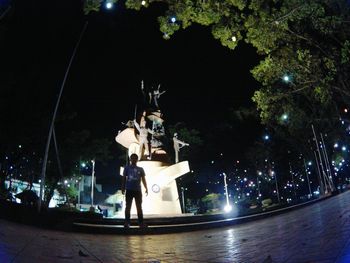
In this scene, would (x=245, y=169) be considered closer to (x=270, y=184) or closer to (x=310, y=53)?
(x=270, y=184)

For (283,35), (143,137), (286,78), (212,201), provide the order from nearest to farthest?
1. (283,35)
2. (286,78)
3. (143,137)
4. (212,201)

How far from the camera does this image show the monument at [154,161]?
→ 2269 centimetres

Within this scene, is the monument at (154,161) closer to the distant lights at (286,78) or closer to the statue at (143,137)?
the statue at (143,137)

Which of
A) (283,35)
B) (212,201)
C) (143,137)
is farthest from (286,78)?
(212,201)

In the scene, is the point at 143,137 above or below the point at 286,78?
above

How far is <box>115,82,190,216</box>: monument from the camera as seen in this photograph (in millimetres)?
22688

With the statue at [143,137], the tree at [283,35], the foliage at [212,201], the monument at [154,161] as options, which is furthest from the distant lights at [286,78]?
the foliage at [212,201]

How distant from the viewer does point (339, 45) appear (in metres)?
13.6

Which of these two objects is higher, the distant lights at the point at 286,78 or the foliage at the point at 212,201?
the distant lights at the point at 286,78

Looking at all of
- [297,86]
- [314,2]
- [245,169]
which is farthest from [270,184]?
[314,2]

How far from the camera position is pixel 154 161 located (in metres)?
23.6

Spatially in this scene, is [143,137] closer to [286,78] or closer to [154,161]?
[154,161]

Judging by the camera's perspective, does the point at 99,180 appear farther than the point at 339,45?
Yes

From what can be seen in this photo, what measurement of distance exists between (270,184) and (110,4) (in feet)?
156
